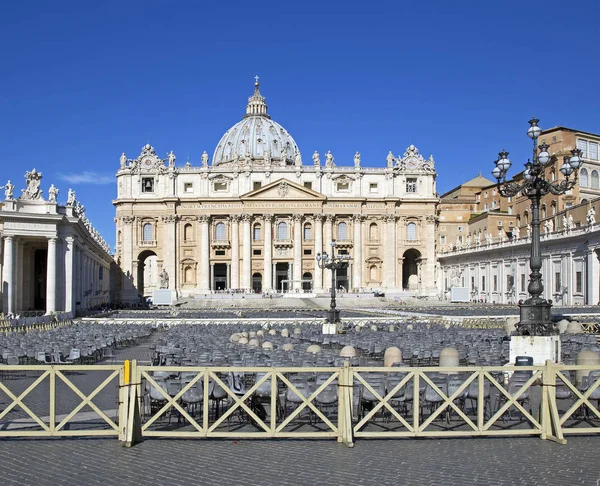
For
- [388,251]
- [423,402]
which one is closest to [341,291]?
[388,251]

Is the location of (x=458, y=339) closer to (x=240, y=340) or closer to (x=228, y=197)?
(x=240, y=340)

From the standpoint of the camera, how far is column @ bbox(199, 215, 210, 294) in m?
89.7

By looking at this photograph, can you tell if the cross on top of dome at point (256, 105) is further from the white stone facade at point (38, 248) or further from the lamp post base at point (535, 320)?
the lamp post base at point (535, 320)

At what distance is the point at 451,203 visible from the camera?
332 feet

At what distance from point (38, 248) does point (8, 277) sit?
10.9m

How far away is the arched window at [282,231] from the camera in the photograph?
91188mm

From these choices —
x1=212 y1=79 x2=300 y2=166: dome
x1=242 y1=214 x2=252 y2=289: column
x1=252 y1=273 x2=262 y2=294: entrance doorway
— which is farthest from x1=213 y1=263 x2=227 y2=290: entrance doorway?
x1=212 y1=79 x2=300 y2=166: dome

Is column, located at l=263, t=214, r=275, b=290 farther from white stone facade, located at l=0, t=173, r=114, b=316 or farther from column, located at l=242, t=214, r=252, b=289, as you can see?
white stone facade, located at l=0, t=173, r=114, b=316

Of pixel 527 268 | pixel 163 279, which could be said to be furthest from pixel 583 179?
pixel 163 279

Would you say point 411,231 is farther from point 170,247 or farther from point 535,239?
point 535,239

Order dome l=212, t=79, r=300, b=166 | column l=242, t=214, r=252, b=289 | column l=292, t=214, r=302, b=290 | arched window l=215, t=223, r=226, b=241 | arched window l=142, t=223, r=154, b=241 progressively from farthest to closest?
dome l=212, t=79, r=300, b=166 < arched window l=215, t=223, r=226, b=241 < arched window l=142, t=223, r=154, b=241 < column l=292, t=214, r=302, b=290 < column l=242, t=214, r=252, b=289

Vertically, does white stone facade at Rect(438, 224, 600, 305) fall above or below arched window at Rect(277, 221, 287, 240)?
below

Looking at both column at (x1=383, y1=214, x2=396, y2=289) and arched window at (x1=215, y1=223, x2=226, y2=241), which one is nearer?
column at (x1=383, y1=214, x2=396, y2=289)

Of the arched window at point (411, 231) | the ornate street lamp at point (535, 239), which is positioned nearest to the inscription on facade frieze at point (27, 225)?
the ornate street lamp at point (535, 239)
